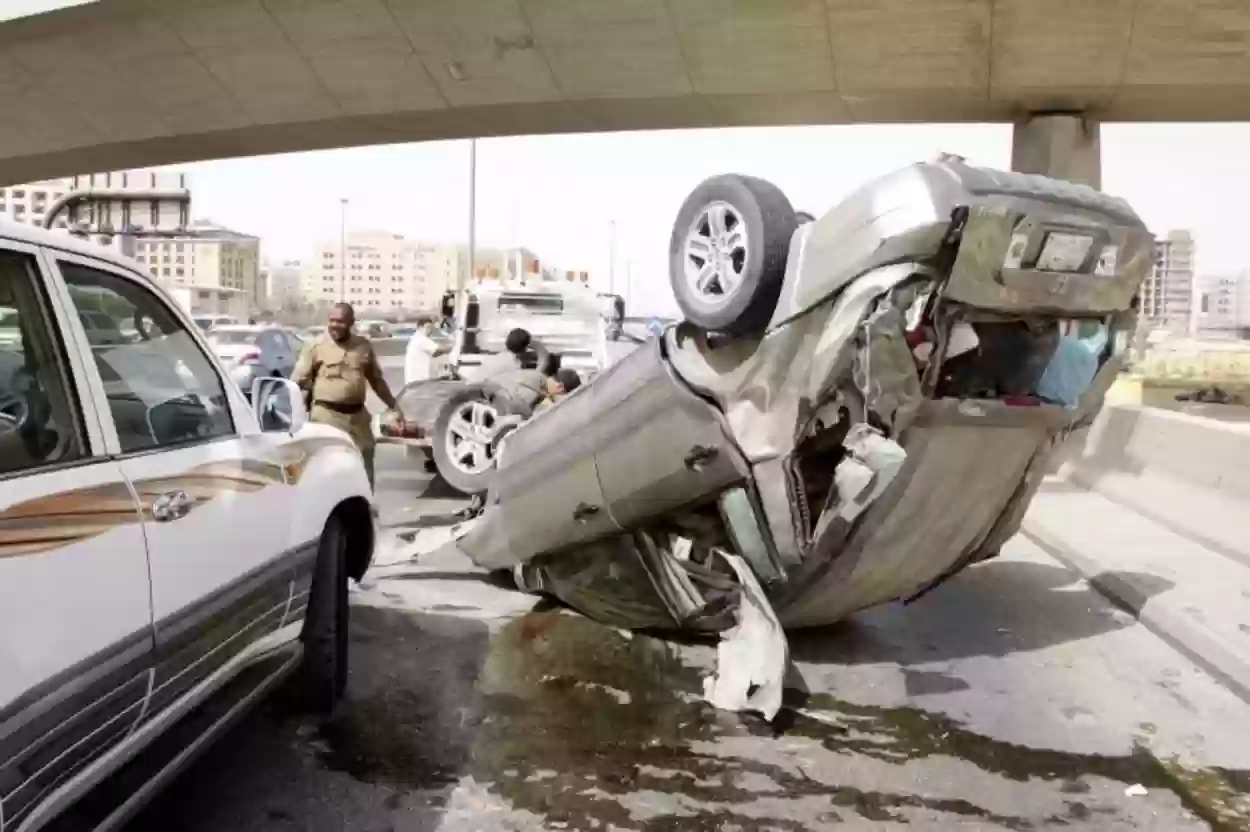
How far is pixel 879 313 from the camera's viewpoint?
4.39 m

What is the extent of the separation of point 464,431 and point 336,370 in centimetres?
160

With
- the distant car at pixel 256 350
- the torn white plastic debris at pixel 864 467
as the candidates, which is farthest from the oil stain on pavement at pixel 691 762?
the distant car at pixel 256 350

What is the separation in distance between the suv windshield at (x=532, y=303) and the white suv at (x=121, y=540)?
9926mm

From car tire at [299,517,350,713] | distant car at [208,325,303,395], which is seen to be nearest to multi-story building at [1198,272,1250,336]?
distant car at [208,325,303,395]

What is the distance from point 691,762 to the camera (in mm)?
4301

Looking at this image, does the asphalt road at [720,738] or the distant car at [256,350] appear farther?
the distant car at [256,350]

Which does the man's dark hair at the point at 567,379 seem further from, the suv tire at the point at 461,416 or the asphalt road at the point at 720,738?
the asphalt road at the point at 720,738

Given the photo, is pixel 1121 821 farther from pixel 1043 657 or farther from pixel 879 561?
pixel 1043 657

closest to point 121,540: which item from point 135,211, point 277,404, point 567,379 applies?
point 277,404

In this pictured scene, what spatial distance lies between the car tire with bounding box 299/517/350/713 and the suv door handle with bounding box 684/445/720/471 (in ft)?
5.17

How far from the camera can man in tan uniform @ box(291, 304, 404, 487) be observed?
8102 millimetres

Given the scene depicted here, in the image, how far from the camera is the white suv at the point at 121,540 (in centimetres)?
232

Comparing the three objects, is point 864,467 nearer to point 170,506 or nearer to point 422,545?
point 170,506

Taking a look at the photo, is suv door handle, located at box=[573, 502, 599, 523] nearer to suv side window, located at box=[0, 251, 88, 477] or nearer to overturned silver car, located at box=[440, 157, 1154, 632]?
overturned silver car, located at box=[440, 157, 1154, 632]
